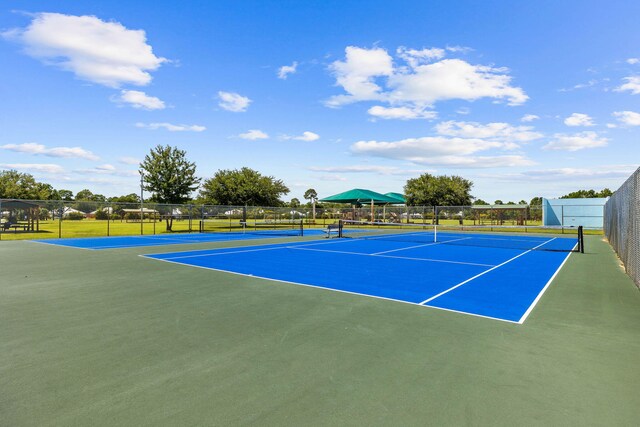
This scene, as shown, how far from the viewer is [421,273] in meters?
9.74

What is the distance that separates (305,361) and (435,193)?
151 feet

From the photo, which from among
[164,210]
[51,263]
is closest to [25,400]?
[51,263]

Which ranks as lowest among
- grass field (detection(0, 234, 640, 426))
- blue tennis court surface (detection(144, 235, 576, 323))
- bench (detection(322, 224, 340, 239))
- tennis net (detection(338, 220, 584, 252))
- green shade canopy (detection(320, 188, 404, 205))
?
tennis net (detection(338, 220, 584, 252))

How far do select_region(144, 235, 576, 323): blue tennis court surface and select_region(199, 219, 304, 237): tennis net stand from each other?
50.3ft

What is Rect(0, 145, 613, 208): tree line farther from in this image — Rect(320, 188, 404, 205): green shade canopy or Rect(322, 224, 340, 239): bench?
Rect(322, 224, 340, 239): bench

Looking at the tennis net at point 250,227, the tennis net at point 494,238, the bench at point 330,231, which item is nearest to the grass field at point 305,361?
the tennis net at point 494,238

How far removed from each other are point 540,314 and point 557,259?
29.2 ft

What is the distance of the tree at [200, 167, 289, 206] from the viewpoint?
135 feet

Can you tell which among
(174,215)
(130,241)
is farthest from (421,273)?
(174,215)

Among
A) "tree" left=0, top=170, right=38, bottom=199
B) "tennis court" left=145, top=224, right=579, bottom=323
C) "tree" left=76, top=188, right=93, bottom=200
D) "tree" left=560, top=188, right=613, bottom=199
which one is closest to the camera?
"tennis court" left=145, top=224, right=579, bottom=323

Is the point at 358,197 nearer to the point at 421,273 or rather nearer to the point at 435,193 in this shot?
the point at 435,193

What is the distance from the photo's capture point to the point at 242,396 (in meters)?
3.16

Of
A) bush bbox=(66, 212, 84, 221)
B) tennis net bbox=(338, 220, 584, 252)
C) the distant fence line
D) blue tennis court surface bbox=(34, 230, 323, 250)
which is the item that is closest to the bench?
tennis net bbox=(338, 220, 584, 252)

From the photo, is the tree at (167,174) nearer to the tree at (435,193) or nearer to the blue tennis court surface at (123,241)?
the blue tennis court surface at (123,241)
